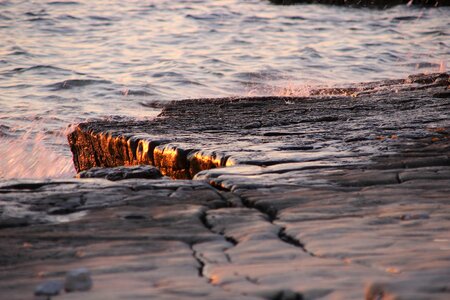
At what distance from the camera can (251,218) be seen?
317 cm

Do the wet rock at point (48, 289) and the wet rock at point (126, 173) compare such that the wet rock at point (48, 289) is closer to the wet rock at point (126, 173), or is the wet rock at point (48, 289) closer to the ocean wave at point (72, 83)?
the wet rock at point (126, 173)

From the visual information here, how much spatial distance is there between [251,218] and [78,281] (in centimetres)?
94

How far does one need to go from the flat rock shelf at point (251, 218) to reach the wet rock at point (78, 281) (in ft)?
0.11

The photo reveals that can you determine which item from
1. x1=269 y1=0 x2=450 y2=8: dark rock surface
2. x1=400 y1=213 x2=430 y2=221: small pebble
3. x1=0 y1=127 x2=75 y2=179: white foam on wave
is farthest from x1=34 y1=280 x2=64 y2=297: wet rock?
x1=269 y1=0 x2=450 y2=8: dark rock surface

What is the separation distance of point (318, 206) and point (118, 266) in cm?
104

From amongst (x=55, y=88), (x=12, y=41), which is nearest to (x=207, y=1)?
(x=12, y=41)

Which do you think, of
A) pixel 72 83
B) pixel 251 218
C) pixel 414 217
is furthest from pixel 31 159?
pixel 414 217

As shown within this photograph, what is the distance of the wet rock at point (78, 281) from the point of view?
93.0 inches

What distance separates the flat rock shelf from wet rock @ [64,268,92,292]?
3 cm

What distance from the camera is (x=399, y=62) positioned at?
50.3ft

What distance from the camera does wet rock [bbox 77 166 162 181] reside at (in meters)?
4.22

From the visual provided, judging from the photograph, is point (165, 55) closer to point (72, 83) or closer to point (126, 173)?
point (72, 83)

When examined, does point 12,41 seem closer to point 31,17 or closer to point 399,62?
point 31,17

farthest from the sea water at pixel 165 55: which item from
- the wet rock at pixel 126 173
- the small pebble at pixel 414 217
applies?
the small pebble at pixel 414 217
